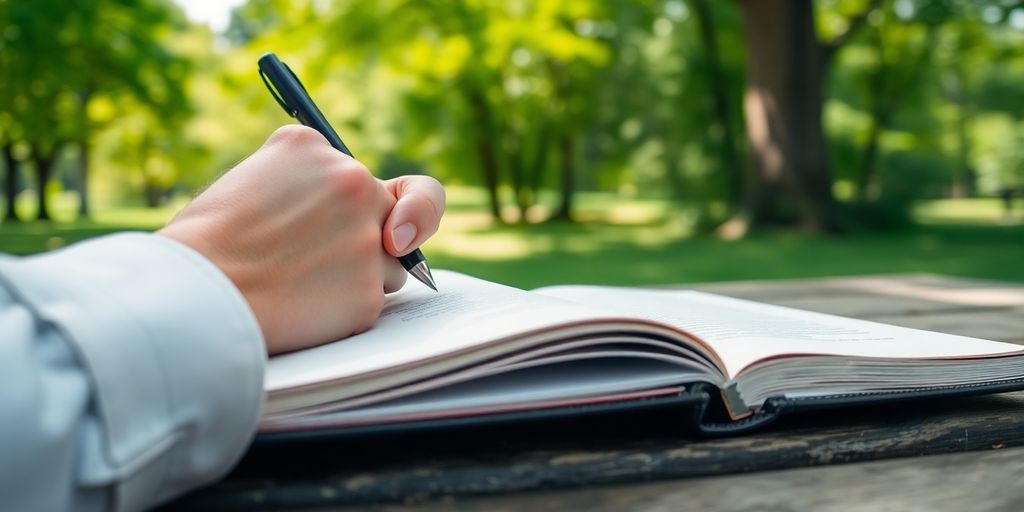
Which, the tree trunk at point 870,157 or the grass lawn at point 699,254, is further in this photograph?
the tree trunk at point 870,157

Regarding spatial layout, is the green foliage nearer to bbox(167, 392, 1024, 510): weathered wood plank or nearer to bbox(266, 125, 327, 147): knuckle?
bbox(266, 125, 327, 147): knuckle

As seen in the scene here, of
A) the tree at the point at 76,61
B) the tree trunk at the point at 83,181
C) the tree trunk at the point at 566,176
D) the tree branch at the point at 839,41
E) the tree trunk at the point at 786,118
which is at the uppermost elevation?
the tree branch at the point at 839,41

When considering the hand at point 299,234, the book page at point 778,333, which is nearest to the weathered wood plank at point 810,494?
the book page at point 778,333

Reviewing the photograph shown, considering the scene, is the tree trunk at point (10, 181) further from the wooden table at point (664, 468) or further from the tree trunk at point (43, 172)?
the wooden table at point (664, 468)

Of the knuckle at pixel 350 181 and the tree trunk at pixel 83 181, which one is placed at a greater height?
the knuckle at pixel 350 181

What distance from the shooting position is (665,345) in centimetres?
67

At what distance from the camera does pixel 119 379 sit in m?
0.48

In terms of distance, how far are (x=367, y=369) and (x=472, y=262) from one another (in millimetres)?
8901

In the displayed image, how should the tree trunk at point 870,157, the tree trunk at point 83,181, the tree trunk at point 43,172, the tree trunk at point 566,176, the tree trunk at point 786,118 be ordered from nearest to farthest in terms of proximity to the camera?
1. the tree trunk at point 786,118
2. the tree trunk at point 870,157
3. the tree trunk at point 43,172
4. the tree trunk at point 566,176
5. the tree trunk at point 83,181

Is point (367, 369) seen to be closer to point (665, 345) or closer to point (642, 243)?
point (665, 345)

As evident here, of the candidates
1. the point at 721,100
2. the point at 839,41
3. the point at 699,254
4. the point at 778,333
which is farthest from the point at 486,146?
the point at 778,333

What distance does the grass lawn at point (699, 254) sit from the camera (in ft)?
25.6

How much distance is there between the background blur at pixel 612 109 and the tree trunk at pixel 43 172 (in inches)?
2.3

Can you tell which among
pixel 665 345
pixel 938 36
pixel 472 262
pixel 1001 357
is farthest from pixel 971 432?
pixel 938 36
